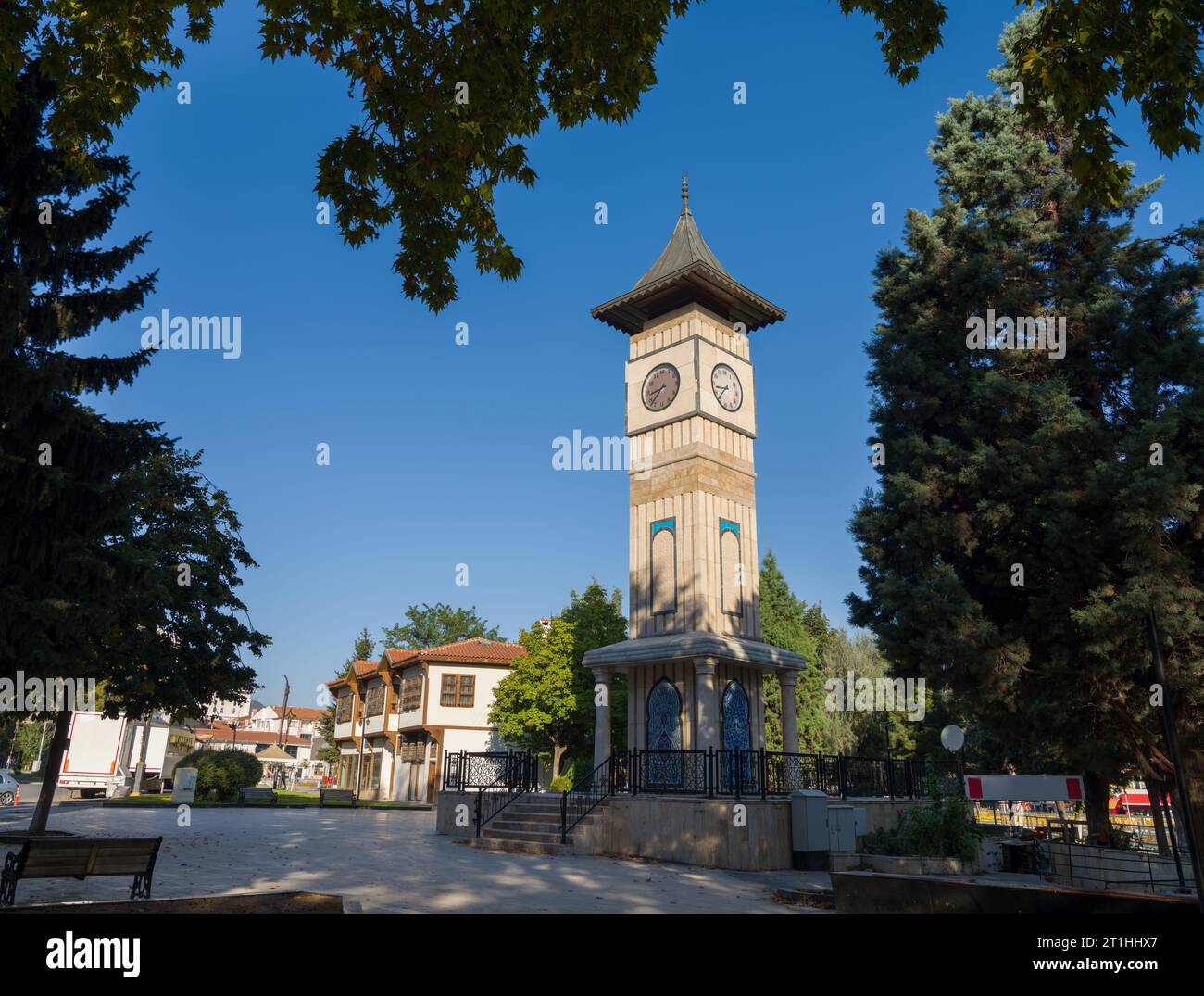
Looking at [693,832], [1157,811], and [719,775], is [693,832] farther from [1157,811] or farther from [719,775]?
[1157,811]

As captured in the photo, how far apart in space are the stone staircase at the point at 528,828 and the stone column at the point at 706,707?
316cm

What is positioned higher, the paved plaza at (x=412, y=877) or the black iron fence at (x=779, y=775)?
the black iron fence at (x=779, y=775)

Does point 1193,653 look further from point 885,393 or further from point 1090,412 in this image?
point 885,393

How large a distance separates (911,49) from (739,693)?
1741 cm

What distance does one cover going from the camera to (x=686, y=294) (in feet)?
83.8

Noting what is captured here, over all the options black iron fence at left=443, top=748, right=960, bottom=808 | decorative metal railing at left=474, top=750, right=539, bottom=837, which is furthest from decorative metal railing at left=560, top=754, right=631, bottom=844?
decorative metal railing at left=474, top=750, right=539, bottom=837

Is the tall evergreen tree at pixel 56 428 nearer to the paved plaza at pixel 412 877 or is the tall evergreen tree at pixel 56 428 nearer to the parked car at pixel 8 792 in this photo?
the paved plaza at pixel 412 877

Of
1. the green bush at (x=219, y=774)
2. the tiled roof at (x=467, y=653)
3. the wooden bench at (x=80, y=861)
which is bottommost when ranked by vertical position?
the green bush at (x=219, y=774)

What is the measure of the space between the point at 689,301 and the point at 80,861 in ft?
69.2

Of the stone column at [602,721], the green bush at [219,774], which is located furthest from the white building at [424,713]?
the stone column at [602,721]

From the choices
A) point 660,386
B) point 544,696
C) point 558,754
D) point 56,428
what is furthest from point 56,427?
point 558,754

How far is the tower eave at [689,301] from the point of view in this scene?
2481 cm
